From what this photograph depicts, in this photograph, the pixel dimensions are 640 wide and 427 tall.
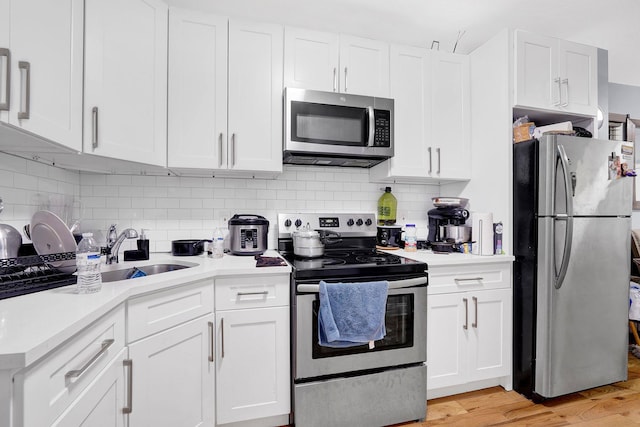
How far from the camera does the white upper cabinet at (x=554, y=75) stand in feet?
6.63

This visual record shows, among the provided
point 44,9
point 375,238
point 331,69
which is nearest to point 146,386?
point 44,9

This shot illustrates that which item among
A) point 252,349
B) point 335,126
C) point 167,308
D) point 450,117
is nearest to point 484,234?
point 450,117

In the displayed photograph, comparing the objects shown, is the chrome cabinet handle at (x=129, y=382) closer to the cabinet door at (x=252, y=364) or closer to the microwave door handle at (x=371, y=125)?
the cabinet door at (x=252, y=364)

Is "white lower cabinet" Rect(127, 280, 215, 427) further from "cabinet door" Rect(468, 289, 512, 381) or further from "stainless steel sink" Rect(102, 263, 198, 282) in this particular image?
"cabinet door" Rect(468, 289, 512, 381)

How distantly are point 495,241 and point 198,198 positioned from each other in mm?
2036

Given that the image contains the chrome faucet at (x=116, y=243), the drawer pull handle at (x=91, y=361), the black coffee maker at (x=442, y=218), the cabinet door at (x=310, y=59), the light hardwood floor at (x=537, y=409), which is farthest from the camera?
the black coffee maker at (x=442, y=218)

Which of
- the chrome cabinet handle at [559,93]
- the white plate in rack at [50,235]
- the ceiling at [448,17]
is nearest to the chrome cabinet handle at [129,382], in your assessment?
the white plate in rack at [50,235]

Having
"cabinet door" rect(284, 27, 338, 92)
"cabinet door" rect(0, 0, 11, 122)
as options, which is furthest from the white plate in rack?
"cabinet door" rect(284, 27, 338, 92)

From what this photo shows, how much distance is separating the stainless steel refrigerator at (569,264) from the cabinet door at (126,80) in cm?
220

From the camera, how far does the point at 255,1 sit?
1943 mm

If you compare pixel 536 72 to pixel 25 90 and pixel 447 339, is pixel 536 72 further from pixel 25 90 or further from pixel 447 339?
pixel 25 90

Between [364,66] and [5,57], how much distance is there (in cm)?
178

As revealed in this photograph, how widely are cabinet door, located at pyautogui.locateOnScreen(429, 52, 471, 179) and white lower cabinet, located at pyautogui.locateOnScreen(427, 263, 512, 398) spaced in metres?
0.76

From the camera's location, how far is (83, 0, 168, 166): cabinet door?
4.39ft
